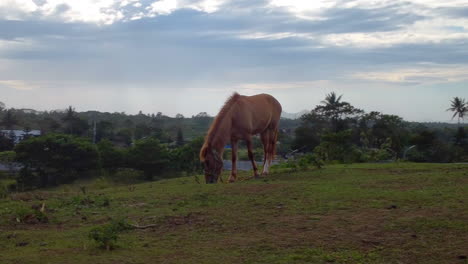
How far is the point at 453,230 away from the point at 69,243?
4082 mm

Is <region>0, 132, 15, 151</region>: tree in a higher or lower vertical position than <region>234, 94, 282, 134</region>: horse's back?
lower

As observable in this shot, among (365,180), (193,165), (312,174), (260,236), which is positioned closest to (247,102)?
Result: (312,174)

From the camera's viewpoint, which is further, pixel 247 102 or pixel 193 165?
pixel 193 165

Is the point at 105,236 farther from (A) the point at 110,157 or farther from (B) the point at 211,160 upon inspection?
(A) the point at 110,157

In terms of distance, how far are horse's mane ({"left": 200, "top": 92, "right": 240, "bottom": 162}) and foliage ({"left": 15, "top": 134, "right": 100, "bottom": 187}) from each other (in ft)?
66.6

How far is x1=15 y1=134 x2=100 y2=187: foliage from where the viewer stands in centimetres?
2858

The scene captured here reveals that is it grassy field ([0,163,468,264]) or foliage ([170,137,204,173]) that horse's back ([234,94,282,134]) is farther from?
foliage ([170,137,204,173])

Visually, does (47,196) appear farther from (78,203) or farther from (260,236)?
(260,236)

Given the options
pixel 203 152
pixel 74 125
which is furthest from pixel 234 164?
pixel 74 125

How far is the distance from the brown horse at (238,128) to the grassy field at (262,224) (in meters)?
1.66

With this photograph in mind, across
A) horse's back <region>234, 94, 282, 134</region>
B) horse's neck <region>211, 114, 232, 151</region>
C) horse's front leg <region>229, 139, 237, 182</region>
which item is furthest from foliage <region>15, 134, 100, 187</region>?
horse's neck <region>211, 114, 232, 151</region>

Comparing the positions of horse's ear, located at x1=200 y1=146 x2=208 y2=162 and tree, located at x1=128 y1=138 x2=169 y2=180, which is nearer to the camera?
horse's ear, located at x1=200 y1=146 x2=208 y2=162

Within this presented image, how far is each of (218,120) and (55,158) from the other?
2168 centimetres

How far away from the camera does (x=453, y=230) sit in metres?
5.06
